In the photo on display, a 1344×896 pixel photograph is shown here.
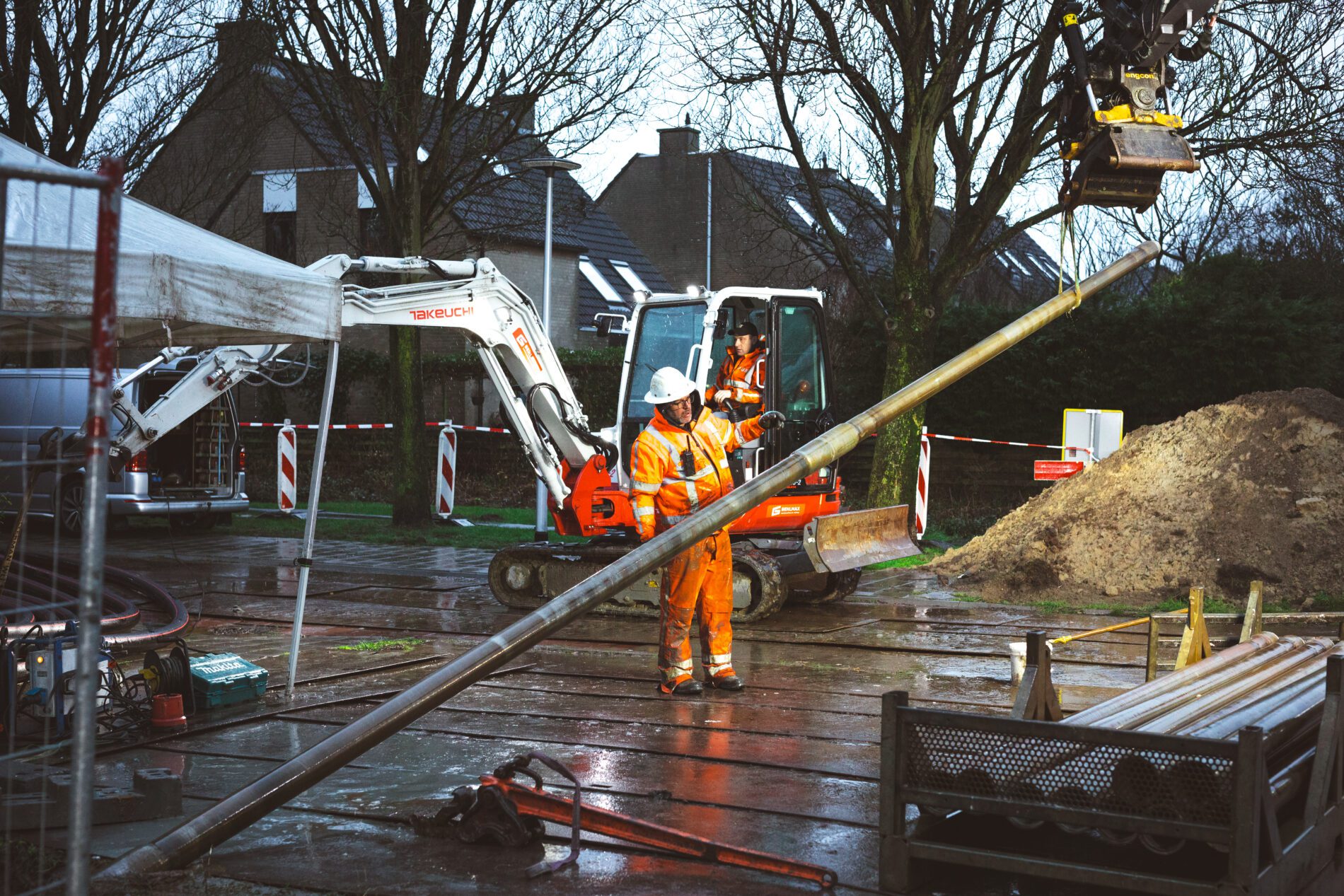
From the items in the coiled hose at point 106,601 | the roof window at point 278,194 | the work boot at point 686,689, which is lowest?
the work boot at point 686,689

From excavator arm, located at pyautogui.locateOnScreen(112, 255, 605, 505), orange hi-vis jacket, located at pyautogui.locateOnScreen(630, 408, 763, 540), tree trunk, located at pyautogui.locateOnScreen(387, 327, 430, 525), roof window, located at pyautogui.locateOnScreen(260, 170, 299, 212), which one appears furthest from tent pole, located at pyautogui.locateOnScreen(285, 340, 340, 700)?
roof window, located at pyautogui.locateOnScreen(260, 170, 299, 212)

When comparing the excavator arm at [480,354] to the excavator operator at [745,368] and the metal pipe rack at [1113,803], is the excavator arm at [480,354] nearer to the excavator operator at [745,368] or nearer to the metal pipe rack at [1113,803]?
the excavator operator at [745,368]

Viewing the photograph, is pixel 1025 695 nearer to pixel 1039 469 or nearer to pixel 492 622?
pixel 492 622

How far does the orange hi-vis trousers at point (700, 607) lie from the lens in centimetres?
835

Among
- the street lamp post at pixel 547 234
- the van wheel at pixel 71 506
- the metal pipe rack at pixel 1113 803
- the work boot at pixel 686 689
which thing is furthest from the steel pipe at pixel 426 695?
the van wheel at pixel 71 506

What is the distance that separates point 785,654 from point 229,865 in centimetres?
546

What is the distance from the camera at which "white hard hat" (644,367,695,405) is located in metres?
8.44

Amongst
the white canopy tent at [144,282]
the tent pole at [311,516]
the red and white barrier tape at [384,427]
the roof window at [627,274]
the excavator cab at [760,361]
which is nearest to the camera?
the white canopy tent at [144,282]

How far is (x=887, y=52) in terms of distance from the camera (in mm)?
15562

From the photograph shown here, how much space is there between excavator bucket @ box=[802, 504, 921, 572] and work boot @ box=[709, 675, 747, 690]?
2.67 m

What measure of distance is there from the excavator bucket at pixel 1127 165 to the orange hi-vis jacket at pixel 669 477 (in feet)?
9.19

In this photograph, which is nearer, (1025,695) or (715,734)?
(1025,695)

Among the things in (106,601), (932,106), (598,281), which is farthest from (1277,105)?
(598,281)

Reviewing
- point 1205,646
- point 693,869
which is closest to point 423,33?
point 1205,646
